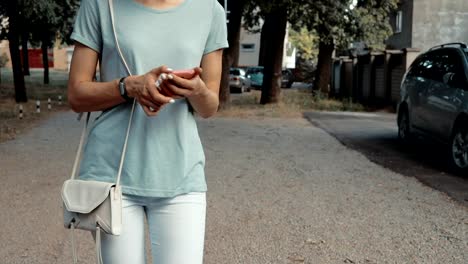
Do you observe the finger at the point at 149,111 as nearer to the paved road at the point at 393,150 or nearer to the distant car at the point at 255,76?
the paved road at the point at 393,150

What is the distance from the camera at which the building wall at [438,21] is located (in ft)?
125

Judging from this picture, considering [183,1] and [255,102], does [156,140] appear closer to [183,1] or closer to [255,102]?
[183,1]

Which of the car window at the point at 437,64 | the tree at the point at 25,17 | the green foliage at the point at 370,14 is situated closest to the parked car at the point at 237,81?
the green foliage at the point at 370,14

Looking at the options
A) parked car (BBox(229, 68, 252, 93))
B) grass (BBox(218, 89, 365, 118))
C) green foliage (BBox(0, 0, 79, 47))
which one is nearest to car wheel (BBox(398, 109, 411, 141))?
grass (BBox(218, 89, 365, 118))

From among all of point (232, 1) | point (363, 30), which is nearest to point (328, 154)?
point (232, 1)

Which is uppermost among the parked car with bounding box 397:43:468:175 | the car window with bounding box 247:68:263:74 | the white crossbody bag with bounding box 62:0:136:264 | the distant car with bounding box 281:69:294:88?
the white crossbody bag with bounding box 62:0:136:264

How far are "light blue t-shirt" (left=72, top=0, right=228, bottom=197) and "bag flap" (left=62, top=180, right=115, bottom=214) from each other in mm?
60

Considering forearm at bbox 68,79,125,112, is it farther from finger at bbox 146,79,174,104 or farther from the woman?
finger at bbox 146,79,174,104

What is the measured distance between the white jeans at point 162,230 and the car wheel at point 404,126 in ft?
33.3

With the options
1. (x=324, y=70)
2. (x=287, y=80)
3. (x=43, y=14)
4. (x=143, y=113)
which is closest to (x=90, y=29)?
(x=143, y=113)

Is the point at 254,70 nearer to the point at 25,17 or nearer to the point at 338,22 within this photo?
the point at 338,22

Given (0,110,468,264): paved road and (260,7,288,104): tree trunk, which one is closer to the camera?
(0,110,468,264): paved road

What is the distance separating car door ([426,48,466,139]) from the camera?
9.65 meters

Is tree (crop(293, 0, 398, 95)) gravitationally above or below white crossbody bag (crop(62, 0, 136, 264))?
above
